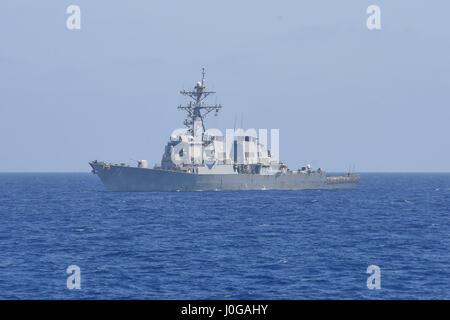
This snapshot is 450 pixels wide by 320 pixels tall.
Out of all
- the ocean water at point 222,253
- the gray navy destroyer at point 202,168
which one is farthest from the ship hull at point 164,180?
the ocean water at point 222,253

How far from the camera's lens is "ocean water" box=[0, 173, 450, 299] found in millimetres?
20797

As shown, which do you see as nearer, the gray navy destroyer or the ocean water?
the ocean water

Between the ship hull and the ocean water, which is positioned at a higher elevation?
the ship hull

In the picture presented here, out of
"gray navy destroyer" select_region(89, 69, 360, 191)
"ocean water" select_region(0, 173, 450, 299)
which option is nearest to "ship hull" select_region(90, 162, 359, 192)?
"gray navy destroyer" select_region(89, 69, 360, 191)

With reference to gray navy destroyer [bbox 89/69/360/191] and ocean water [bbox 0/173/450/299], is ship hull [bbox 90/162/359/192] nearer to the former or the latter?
gray navy destroyer [bbox 89/69/360/191]

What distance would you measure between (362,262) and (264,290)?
307 inches

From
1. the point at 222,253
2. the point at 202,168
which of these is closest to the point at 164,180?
the point at 202,168

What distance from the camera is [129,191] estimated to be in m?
72.6

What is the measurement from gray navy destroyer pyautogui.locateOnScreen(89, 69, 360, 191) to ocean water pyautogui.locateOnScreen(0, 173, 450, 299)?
17.4 meters

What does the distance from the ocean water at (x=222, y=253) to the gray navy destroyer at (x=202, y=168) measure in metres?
17.4

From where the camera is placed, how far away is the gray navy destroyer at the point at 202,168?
7012 cm

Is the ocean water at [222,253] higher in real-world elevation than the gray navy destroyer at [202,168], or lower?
lower

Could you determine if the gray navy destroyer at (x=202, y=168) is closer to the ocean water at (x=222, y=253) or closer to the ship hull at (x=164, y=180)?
the ship hull at (x=164, y=180)
